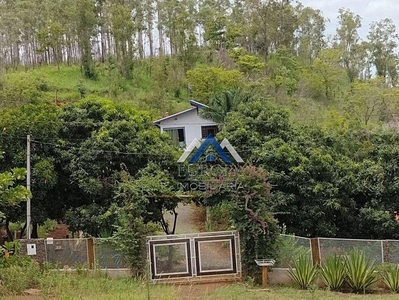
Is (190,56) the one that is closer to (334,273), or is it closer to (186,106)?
(186,106)

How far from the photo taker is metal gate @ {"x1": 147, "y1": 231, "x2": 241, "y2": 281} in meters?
12.2

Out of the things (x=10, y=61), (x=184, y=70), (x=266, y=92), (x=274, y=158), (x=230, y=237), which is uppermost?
(x=10, y=61)

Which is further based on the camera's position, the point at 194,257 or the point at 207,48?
the point at 207,48

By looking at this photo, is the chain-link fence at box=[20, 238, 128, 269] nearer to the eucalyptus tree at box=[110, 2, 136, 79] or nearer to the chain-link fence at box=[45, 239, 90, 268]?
the chain-link fence at box=[45, 239, 90, 268]

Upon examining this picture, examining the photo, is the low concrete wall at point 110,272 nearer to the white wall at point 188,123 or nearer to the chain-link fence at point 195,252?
the chain-link fence at point 195,252

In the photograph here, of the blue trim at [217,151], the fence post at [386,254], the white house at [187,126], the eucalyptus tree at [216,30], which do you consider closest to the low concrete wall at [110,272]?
the fence post at [386,254]

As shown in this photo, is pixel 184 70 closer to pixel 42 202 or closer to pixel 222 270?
pixel 42 202

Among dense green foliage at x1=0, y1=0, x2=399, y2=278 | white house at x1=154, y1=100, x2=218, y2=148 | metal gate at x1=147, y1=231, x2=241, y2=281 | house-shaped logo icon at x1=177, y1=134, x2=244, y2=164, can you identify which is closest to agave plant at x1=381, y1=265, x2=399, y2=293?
dense green foliage at x1=0, y1=0, x2=399, y2=278

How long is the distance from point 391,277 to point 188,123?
18.8 meters

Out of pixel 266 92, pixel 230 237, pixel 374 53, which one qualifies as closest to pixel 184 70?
pixel 266 92

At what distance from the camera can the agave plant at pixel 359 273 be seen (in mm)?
10680

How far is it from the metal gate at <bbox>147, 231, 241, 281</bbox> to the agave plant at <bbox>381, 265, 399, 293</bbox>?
3487 millimetres

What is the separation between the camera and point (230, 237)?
12.3 meters

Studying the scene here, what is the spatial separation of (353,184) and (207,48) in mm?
31577
